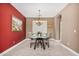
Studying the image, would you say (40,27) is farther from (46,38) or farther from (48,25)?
(46,38)

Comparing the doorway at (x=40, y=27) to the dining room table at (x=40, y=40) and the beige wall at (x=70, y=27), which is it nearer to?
the dining room table at (x=40, y=40)

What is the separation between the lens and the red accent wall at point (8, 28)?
3.20 meters

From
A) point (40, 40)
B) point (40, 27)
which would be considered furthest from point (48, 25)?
point (40, 40)

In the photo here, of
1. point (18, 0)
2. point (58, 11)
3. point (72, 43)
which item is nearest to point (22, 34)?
point (18, 0)

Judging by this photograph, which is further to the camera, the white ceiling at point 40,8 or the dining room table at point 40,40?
the dining room table at point 40,40

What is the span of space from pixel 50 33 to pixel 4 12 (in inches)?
54.1

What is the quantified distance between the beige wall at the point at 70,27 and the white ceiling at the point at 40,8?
252mm

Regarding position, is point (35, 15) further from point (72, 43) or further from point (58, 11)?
point (72, 43)

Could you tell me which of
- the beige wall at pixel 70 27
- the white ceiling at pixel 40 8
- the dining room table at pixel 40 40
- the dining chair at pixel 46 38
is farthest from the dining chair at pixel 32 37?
the beige wall at pixel 70 27

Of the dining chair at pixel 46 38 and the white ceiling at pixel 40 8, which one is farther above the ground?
the white ceiling at pixel 40 8

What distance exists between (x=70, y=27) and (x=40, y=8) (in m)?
1.06

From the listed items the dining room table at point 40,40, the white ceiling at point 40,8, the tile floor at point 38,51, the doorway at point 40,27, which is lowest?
the tile floor at point 38,51

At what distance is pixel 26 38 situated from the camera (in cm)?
339

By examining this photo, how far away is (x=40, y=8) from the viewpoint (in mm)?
3275
